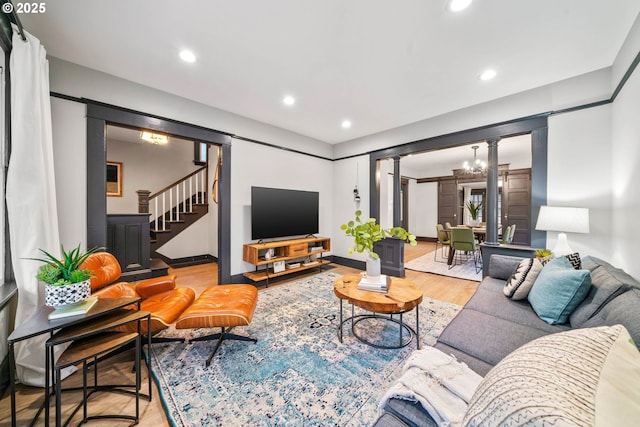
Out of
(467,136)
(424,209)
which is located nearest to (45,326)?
(467,136)

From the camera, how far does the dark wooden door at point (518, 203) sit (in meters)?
6.21

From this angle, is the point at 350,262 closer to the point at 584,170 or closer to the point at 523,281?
the point at 523,281

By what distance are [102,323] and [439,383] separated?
1.86m

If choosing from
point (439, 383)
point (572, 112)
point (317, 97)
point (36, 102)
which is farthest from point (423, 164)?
point (36, 102)

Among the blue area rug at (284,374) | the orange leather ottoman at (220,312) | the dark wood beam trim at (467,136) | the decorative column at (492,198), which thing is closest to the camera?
the blue area rug at (284,374)

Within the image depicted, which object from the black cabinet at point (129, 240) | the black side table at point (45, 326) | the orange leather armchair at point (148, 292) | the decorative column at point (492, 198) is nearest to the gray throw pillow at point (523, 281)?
the decorative column at point (492, 198)

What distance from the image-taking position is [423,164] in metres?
7.63

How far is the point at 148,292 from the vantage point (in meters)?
2.23

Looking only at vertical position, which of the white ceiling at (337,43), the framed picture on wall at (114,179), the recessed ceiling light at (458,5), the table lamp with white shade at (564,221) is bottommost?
the table lamp with white shade at (564,221)

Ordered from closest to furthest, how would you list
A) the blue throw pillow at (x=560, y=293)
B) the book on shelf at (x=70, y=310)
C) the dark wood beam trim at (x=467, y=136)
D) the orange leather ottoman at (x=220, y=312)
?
the book on shelf at (x=70, y=310), the blue throw pillow at (x=560, y=293), the orange leather ottoman at (x=220, y=312), the dark wood beam trim at (x=467, y=136)

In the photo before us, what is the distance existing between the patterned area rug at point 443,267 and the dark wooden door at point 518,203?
1.78 m

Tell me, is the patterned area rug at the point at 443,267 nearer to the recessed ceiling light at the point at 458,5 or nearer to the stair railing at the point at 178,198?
the recessed ceiling light at the point at 458,5

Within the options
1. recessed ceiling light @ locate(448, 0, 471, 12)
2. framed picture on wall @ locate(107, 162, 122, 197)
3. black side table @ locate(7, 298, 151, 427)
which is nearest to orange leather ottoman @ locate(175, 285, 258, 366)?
black side table @ locate(7, 298, 151, 427)

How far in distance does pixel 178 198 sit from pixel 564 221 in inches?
259
